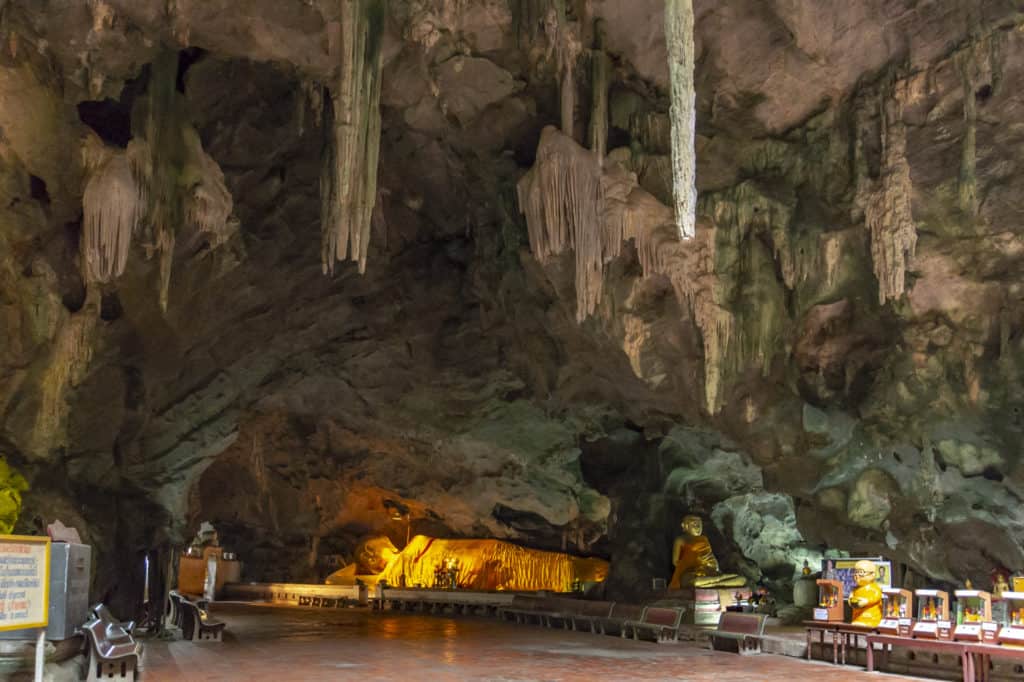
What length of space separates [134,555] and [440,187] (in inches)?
400

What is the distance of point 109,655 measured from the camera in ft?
30.5

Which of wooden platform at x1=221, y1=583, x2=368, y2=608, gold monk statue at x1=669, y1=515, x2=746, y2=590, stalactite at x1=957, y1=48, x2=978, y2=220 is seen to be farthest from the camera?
wooden platform at x1=221, y1=583, x2=368, y2=608

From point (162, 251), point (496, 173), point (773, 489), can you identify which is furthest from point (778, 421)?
point (162, 251)

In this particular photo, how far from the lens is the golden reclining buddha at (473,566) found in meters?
27.8

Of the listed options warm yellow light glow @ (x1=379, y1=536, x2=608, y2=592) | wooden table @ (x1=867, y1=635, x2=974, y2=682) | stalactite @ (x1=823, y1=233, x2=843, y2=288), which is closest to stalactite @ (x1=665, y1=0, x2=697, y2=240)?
stalactite @ (x1=823, y1=233, x2=843, y2=288)

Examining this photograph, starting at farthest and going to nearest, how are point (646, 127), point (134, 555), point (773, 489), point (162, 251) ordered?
point (134, 555) → point (773, 489) → point (646, 127) → point (162, 251)

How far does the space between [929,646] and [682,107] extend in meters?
6.95

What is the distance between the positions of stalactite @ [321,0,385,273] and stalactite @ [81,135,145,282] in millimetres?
2876

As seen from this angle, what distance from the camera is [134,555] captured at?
19.9 m

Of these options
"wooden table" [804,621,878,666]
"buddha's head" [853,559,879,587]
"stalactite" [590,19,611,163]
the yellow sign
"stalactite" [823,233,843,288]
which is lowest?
"wooden table" [804,621,878,666]

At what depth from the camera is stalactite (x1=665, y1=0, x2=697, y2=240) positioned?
1100 centimetres

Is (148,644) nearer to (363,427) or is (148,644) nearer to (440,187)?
(440,187)

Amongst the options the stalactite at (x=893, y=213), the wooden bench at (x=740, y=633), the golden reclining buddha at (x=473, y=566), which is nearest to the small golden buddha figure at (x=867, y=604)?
the wooden bench at (x=740, y=633)

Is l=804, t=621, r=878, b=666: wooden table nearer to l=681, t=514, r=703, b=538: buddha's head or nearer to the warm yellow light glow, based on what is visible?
l=681, t=514, r=703, b=538: buddha's head
